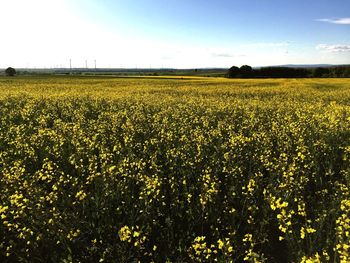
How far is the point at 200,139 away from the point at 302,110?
7.05 meters

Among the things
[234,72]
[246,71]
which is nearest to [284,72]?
[246,71]

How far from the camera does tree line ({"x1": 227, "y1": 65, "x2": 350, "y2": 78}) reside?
6328 centimetres

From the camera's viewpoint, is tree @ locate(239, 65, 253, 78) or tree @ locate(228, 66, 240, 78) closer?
tree @ locate(239, 65, 253, 78)

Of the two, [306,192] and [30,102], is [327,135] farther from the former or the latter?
[30,102]

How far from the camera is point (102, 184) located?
16.4ft

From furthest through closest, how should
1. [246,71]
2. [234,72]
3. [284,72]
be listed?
[284,72] < [234,72] < [246,71]

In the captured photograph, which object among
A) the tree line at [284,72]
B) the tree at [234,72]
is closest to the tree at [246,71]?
the tree line at [284,72]

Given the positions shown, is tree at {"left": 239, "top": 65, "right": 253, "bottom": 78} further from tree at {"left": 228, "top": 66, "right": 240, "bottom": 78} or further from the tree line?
tree at {"left": 228, "top": 66, "right": 240, "bottom": 78}

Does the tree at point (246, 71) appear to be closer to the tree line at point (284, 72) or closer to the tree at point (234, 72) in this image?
the tree line at point (284, 72)

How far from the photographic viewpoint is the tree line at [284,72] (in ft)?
208

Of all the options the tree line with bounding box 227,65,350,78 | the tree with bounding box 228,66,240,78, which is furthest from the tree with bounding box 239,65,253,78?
the tree with bounding box 228,66,240,78

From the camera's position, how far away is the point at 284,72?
219 feet

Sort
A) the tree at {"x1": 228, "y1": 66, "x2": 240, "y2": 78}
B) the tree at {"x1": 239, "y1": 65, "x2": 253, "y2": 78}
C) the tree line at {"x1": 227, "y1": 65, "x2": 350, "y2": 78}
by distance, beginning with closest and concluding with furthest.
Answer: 1. the tree at {"x1": 239, "y1": 65, "x2": 253, "y2": 78}
2. the tree line at {"x1": 227, "y1": 65, "x2": 350, "y2": 78}
3. the tree at {"x1": 228, "y1": 66, "x2": 240, "y2": 78}

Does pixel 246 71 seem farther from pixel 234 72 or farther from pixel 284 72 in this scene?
pixel 284 72
